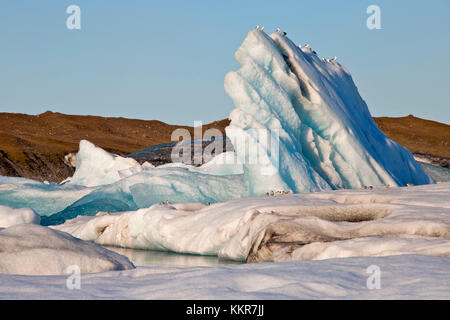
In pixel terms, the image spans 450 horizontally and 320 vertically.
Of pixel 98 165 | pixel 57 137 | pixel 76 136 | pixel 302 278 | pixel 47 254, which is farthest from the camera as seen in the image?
pixel 76 136

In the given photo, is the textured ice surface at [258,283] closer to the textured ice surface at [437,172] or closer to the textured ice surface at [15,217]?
the textured ice surface at [15,217]

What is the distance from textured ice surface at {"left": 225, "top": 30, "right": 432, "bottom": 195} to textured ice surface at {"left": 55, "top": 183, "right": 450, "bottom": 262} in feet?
11.7

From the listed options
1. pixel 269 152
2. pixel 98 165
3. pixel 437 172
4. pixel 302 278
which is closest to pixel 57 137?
pixel 98 165

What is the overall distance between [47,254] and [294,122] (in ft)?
40.5

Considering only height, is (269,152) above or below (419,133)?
below

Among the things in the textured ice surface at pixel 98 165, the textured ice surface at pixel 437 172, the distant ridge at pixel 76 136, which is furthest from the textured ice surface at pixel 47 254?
the distant ridge at pixel 76 136

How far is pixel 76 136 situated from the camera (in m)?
64.6

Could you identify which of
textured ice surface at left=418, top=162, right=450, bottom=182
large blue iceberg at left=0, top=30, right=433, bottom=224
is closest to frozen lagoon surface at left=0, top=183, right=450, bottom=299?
large blue iceberg at left=0, top=30, right=433, bottom=224

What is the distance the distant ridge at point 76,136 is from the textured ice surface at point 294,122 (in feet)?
97.8

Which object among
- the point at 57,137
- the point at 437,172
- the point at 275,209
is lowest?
the point at 275,209

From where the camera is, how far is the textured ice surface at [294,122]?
52.7 ft

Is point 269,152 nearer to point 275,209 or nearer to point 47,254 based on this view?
point 275,209
